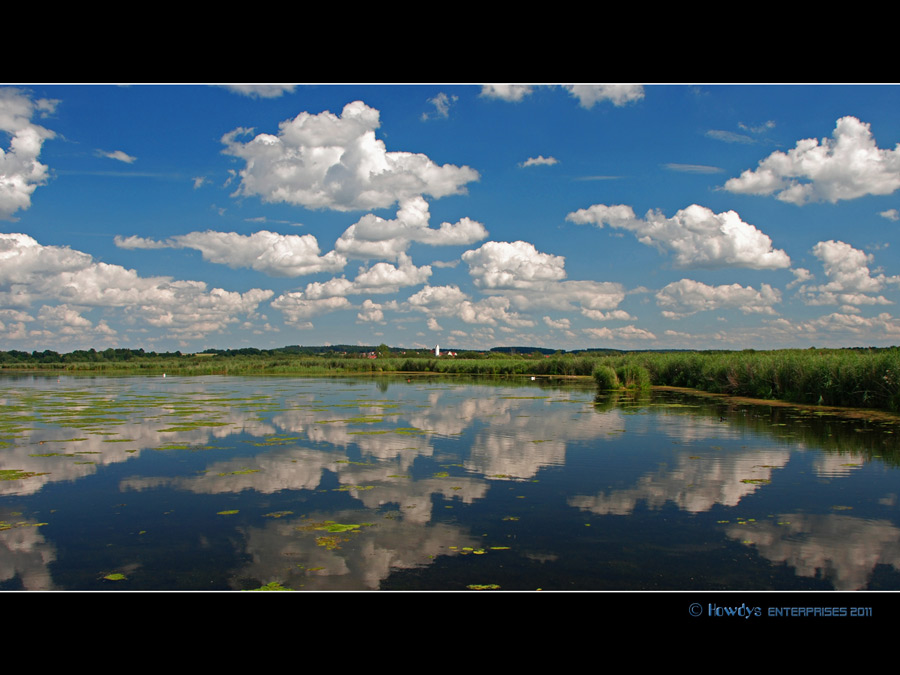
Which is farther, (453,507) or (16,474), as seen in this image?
(16,474)

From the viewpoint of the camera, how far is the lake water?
6246 mm

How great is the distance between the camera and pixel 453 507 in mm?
8867

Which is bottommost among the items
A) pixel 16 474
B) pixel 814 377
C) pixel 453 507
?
pixel 16 474

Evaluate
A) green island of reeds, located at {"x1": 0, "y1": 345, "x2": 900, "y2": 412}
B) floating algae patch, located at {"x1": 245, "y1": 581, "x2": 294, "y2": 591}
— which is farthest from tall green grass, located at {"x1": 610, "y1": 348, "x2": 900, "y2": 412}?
floating algae patch, located at {"x1": 245, "y1": 581, "x2": 294, "y2": 591}

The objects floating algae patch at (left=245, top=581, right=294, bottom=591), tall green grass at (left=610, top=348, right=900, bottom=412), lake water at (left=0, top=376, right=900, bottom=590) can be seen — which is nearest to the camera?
floating algae patch at (left=245, top=581, right=294, bottom=591)

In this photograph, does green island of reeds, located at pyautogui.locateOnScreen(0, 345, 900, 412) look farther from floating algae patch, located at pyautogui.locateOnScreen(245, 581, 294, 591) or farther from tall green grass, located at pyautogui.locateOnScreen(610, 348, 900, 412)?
floating algae patch, located at pyautogui.locateOnScreen(245, 581, 294, 591)

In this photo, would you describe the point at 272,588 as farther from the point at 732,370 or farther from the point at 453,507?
the point at 732,370

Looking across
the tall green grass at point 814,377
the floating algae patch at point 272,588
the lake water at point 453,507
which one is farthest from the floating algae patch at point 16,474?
the tall green grass at point 814,377

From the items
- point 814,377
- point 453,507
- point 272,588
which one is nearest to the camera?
point 272,588

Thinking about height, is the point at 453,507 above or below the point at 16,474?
above

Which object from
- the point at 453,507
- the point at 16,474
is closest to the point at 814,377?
the point at 453,507

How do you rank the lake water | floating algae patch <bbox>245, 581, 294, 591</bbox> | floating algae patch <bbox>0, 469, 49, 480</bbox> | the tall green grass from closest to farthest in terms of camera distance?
floating algae patch <bbox>245, 581, 294, 591</bbox> < the lake water < floating algae patch <bbox>0, 469, 49, 480</bbox> < the tall green grass
